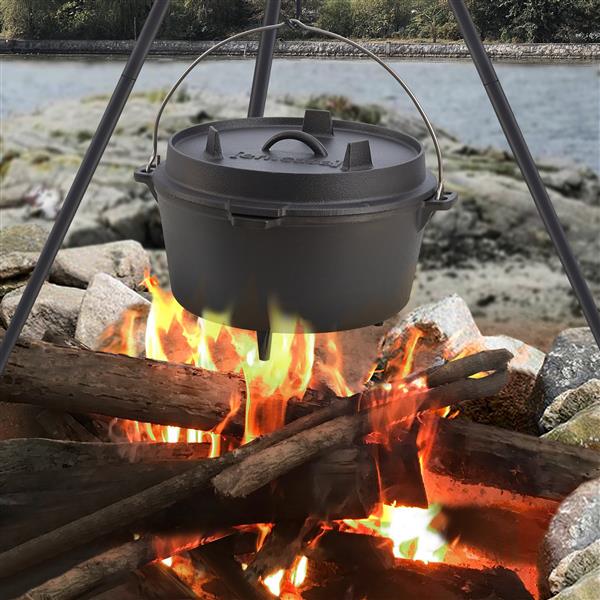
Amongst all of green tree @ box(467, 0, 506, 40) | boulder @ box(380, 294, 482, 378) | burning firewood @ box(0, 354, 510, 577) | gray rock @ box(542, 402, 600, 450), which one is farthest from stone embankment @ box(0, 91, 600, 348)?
burning firewood @ box(0, 354, 510, 577)

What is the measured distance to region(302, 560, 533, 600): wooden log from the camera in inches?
77.1

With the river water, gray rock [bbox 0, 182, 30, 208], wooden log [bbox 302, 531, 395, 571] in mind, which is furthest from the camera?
the river water

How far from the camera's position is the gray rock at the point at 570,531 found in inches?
76.2

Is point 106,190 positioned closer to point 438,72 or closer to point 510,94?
point 438,72

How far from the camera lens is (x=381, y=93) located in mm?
6648

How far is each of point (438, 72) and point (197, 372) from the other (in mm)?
5164

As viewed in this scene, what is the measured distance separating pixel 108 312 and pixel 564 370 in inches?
58.8

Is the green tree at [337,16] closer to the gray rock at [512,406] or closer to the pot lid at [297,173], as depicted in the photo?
the gray rock at [512,406]

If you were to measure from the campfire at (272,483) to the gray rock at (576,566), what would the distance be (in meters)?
0.15

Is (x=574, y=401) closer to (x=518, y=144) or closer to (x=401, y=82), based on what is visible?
(x=518, y=144)

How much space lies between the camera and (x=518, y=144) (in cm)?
179

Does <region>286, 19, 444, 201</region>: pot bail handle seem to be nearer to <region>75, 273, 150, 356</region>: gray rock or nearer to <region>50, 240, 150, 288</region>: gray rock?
<region>75, 273, 150, 356</region>: gray rock

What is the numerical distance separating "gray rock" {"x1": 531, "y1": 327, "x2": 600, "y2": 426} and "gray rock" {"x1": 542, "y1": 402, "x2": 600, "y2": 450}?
25 centimetres

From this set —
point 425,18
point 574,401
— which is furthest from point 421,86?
point 574,401
